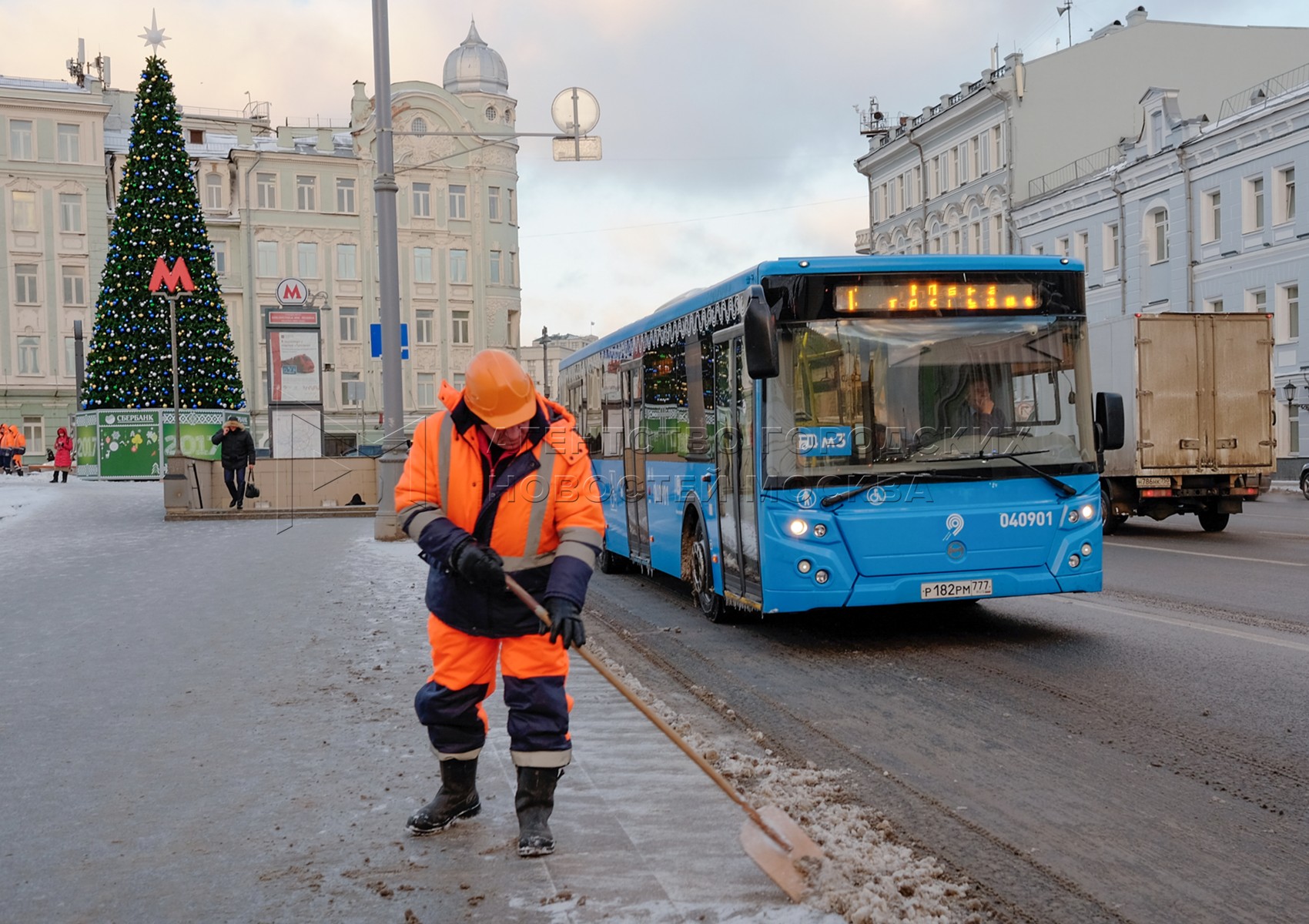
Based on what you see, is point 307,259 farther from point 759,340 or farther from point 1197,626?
point 1197,626

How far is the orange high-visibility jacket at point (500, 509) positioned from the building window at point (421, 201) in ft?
225

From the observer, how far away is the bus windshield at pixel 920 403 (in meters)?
9.66

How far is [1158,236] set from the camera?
4469 cm

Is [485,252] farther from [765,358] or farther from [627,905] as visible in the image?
[627,905]

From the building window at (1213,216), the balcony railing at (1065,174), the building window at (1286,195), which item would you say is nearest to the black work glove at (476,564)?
the building window at (1286,195)

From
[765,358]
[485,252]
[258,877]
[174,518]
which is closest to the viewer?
[258,877]

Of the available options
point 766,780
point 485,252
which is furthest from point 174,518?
point 485,252

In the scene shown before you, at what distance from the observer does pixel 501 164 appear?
73.1 metres

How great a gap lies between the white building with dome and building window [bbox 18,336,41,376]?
0.54 feet

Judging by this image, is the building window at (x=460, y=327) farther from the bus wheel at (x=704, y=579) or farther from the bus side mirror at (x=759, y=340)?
the bus side mirror at (x=759, y=340)

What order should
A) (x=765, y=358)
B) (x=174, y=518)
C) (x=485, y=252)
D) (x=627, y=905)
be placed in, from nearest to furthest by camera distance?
(x=627, y=905)
(x=765, y=358)
(x=174, y=518)
(x=485, y=252)

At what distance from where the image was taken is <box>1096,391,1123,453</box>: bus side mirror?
33.3 ft

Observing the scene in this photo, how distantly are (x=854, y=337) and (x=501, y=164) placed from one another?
215 ft

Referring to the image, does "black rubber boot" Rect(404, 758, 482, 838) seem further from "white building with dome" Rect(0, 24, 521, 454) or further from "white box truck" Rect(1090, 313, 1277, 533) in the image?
"white building with dome" Rect(0, 24, 521, 454)
